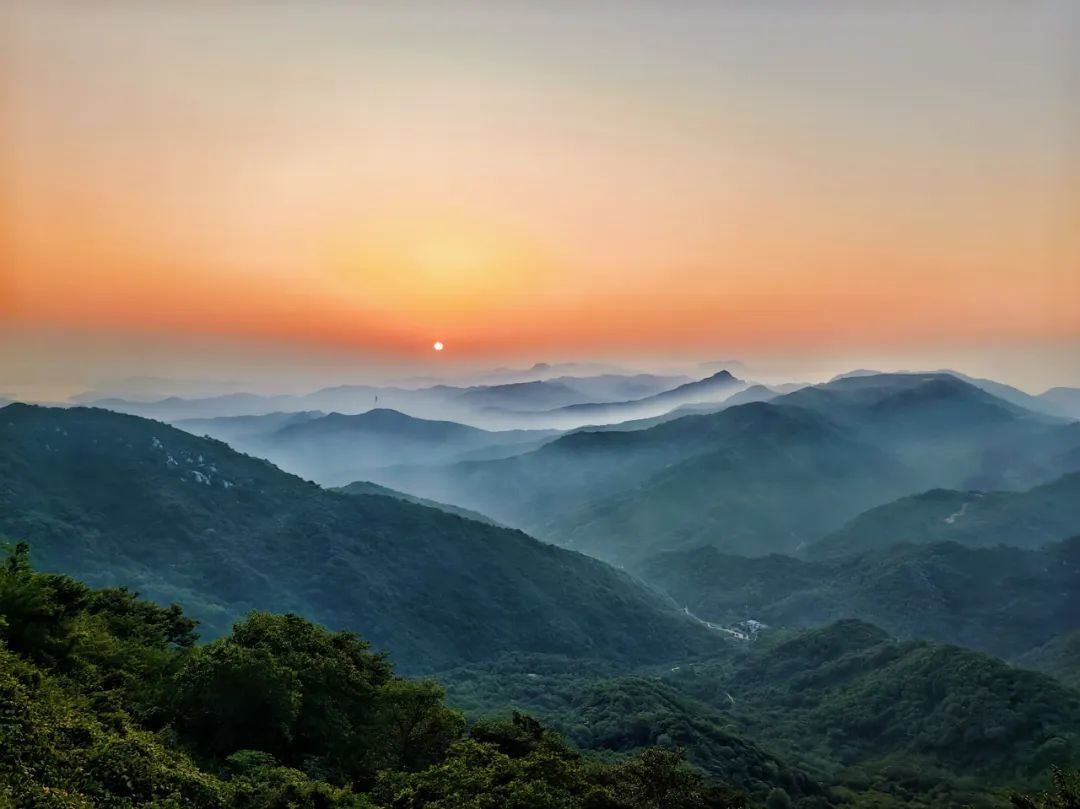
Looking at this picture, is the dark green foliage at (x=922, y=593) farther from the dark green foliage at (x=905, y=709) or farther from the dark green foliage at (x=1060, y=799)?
the dark green foliage at (x=1060, y=799)

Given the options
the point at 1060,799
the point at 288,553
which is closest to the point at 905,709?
the point at 1060,799

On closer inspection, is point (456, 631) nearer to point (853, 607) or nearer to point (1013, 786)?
point (1013, 786)

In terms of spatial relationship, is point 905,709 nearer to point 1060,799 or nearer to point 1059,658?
point 1059,658

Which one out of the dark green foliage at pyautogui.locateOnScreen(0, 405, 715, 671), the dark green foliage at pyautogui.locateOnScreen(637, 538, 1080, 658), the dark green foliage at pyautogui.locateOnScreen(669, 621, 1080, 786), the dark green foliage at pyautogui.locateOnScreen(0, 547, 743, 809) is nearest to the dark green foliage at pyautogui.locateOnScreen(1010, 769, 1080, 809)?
the dark green foliage at pyautogui.locateOnScreen(0, 547, 743, 809)

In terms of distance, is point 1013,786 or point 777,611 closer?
point 1013,786

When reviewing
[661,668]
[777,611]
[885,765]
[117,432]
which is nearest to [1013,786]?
[885,765]

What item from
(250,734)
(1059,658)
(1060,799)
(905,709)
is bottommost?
(1059,658)
